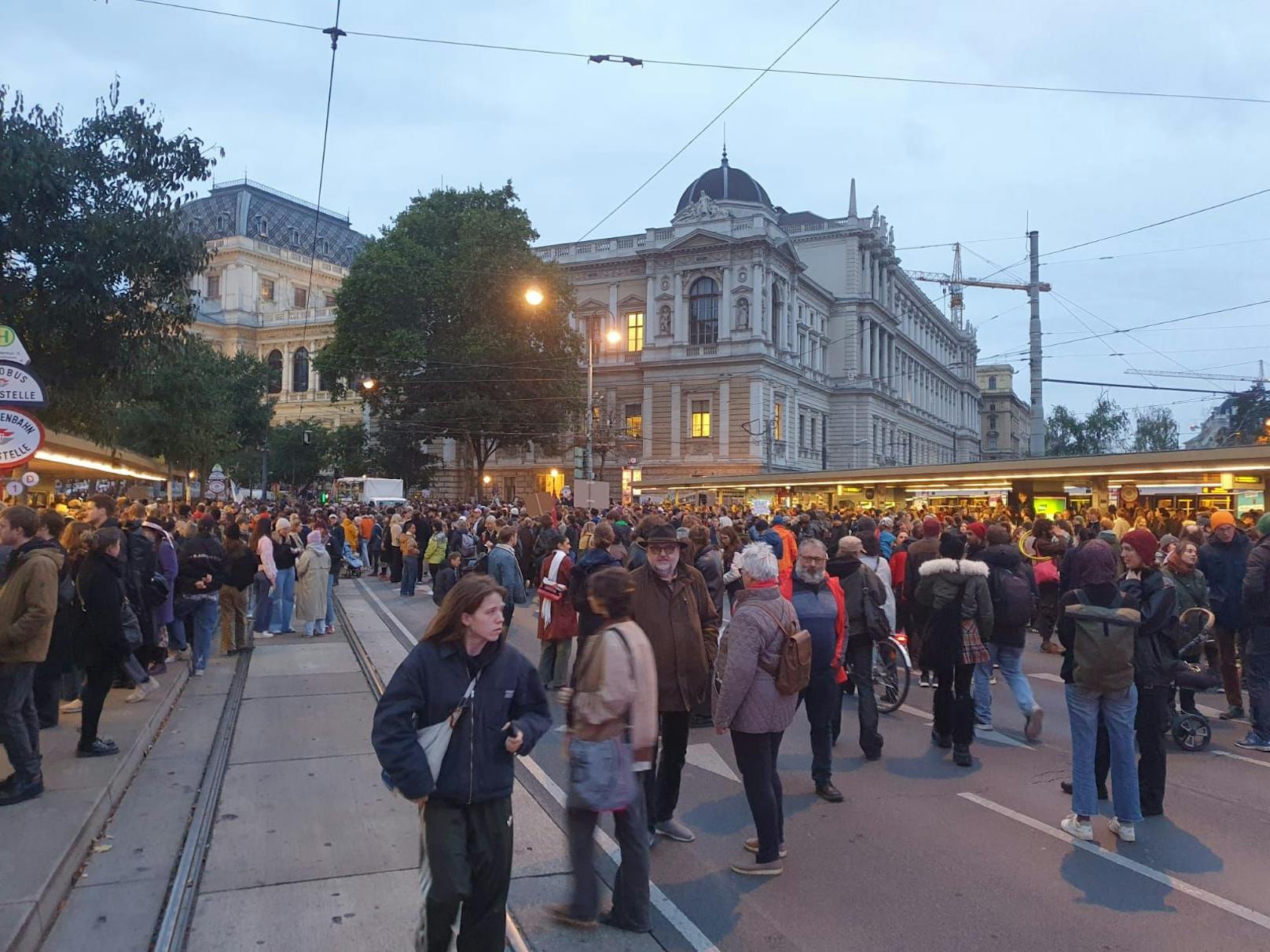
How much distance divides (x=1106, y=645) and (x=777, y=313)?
5338 cm

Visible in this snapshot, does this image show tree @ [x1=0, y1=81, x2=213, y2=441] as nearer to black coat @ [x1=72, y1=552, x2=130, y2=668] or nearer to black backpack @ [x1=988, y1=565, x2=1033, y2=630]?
black coat @ [x1=72, y1=552, x2=130, y2=668]

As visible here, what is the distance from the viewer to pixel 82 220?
42.8 ft

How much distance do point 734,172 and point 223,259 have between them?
1932 inches

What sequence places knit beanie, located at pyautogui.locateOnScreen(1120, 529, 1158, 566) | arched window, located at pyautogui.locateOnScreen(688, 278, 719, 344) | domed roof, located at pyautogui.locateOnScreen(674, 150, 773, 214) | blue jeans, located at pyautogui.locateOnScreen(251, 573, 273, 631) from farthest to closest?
domed roof, located at pyautogui.locateOnScreen(674, 150, 773, 214) → arched window, located at pyautogui.locateOnScreen(688, 278, 719, 344) → blue jeans, located at pyautogui.locateOnScreen(251, 573, 273, 631) → knit beanie, located at pyautogui.locateOnScreen(1120, 529, 1158, 566)

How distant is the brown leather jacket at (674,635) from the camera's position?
5.41 meters

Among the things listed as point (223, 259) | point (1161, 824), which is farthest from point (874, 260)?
point (1161, 824)

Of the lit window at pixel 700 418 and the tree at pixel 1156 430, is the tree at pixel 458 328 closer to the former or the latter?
the lit window at pixel 700 418

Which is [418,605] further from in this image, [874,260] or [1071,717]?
[874,260]

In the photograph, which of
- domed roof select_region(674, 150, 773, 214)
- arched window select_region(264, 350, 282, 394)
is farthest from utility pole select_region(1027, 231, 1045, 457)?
arched window select_region(264, 350, 282, 394)

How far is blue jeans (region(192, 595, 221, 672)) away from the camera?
36.1ft

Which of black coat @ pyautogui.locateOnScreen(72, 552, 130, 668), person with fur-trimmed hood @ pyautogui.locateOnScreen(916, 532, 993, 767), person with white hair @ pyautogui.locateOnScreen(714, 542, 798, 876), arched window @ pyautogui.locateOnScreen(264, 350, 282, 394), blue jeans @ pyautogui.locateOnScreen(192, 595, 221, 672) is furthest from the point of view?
arched window @ pyautogui.locateOnScreen(264, 350, 282, 394)

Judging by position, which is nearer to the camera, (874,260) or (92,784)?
(92,784)

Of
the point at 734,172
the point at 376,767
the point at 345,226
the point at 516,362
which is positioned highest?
the point at 345,226

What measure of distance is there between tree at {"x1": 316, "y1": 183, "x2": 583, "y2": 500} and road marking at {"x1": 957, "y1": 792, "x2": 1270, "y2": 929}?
→ 3864 cm
